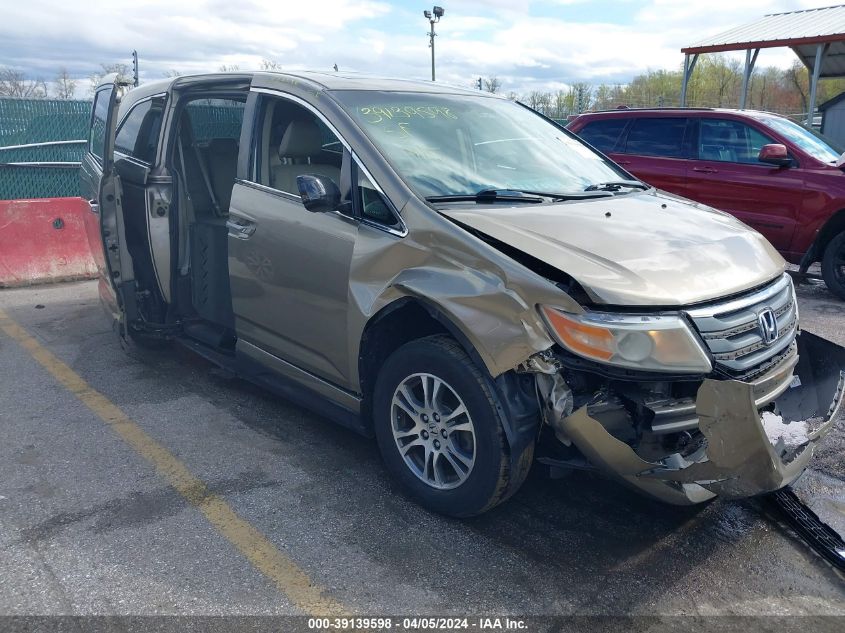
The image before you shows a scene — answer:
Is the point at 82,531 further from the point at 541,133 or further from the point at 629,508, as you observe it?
the point at 541,133

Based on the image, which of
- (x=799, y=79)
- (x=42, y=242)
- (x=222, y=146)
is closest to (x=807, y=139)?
(x=222, y=146)

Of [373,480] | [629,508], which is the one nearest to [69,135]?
[373,480]

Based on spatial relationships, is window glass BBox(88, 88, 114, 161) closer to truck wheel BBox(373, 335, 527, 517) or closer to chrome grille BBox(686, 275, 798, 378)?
truck wheel BBox(373, 335, 527, 517)

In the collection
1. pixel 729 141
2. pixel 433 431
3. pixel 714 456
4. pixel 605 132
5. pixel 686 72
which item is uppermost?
pixel 686 72

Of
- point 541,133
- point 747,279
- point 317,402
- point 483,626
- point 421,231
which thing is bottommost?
point 483,626

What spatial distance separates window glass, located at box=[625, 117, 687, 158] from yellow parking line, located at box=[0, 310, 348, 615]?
22.1 feet

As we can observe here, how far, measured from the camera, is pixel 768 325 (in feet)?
9.94

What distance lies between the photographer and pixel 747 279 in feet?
10.1

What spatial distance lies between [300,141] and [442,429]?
188 cm

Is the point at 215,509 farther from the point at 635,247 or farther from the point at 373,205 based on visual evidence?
the point at 635,247

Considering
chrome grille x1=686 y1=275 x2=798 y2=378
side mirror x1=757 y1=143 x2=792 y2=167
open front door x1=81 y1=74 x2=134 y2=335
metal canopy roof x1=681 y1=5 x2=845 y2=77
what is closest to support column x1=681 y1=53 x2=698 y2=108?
metal canopy roof x1=681 y1=5 x2=845 y2=77

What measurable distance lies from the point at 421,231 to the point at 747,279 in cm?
138

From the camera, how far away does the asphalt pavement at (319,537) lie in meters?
2.75

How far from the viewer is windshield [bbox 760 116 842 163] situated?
7.84 m
